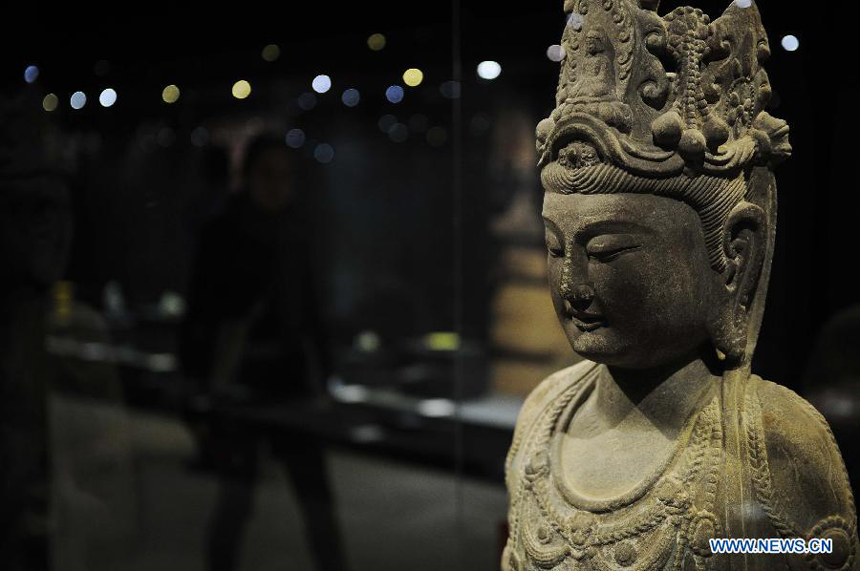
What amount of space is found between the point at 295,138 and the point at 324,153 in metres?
0.14

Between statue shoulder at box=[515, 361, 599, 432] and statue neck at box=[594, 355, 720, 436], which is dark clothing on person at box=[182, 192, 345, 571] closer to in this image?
statue shoulder at box=[515, 361, 599, 432]

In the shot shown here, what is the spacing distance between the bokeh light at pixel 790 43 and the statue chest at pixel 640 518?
1011mm

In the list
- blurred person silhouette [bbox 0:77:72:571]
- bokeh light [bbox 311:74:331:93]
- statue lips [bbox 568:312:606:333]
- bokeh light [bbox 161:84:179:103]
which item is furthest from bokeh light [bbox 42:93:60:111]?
statue lips [bbox 568:312:606:333]

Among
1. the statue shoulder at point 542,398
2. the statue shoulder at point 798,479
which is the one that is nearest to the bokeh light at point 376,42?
the statue shoulder at point 542,398

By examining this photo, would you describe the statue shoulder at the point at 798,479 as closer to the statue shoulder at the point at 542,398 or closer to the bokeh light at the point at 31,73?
the statue shoulder at the point at 542,398

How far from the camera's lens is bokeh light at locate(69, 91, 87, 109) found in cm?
394

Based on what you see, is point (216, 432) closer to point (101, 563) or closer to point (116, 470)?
point (116, 470)

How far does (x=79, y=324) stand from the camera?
4176 millimetres

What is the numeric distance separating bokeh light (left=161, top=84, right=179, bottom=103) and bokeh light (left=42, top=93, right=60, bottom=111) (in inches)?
16.3

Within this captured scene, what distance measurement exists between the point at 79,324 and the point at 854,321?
3.03 metres

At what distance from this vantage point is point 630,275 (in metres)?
1.99

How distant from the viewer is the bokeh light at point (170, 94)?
13.2 feet

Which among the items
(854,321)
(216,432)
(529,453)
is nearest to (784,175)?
(854,321)

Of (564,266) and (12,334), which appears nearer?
(564,266)
